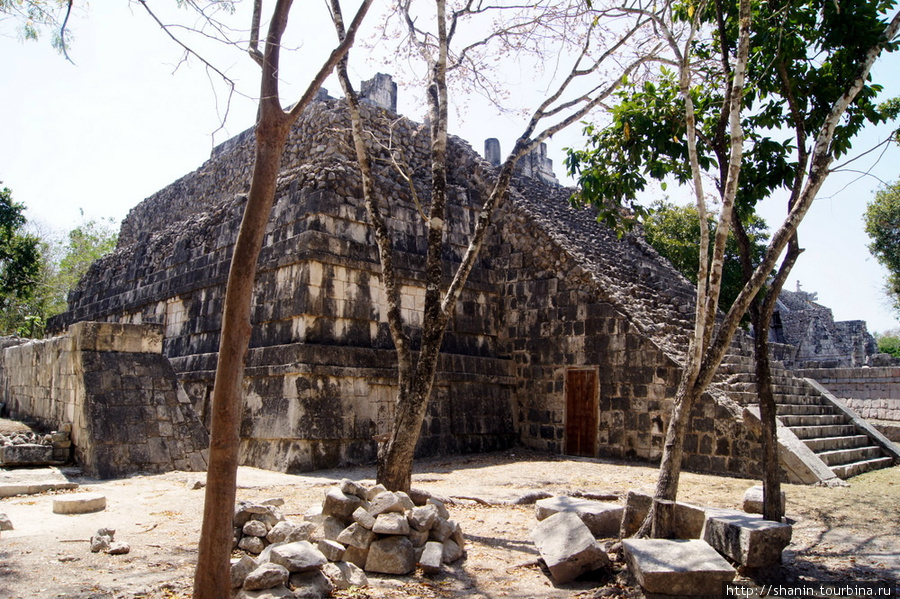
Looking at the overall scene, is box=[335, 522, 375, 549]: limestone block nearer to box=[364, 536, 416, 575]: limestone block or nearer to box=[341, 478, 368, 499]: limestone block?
box=[364, 536, 416, 575]: limestone block

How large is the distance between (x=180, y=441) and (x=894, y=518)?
9.78 m

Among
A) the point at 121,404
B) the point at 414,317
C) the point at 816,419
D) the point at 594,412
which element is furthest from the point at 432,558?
the point at 816,419

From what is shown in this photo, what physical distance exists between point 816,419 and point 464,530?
882 cm

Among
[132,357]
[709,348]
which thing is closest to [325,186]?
[132,357]

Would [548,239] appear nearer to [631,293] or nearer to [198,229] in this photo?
[631,293]

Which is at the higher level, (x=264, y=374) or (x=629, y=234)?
(x=629, y=234)

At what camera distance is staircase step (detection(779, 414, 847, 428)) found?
11852 millimetres

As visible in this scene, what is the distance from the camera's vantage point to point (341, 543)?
5570 mm

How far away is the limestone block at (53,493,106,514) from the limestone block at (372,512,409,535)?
12.6 ft

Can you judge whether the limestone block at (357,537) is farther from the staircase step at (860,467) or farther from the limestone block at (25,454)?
the staircase step at (860,467)

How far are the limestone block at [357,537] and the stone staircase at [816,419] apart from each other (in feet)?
26.5

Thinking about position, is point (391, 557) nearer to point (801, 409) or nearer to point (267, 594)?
point (267, 594)

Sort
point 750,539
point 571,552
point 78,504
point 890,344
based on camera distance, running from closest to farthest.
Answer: point 750,539 → point 571,552 → point 78,504 → point 890,344

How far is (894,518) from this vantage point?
300 inches
